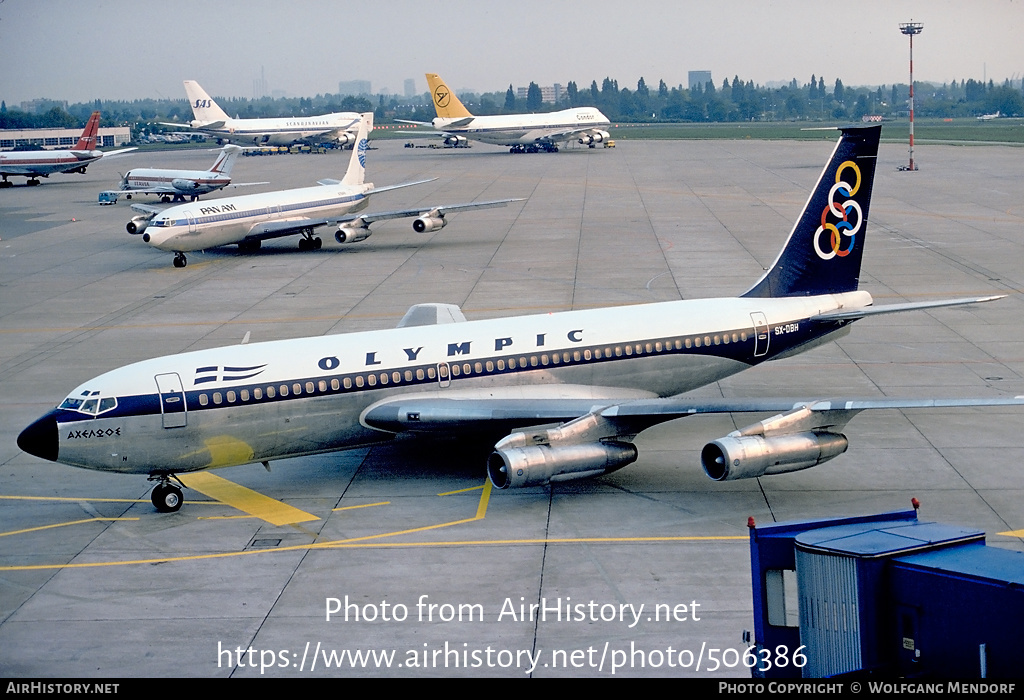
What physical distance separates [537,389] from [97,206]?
275 feet

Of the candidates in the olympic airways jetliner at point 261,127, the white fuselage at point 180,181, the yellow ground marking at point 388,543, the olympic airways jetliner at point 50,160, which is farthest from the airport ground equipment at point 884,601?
the olympic airways jetliner at point 261,127

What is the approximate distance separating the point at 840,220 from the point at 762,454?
11.0 meters

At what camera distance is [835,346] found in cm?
4034

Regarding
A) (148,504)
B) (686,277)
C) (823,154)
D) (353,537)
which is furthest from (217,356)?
(823,154)

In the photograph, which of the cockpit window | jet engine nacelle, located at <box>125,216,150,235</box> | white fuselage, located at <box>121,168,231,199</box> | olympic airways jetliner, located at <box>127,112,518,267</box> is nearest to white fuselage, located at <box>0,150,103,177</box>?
white fuselage, located at <box>121,168,231,199</box>

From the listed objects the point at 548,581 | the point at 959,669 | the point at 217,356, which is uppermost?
the point at 217,356

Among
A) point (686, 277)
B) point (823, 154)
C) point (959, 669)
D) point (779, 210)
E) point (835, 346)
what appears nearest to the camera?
point (959, 669)

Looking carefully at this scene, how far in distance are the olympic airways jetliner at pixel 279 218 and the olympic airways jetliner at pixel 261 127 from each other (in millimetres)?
99852

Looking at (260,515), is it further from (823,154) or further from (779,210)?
(823,154)

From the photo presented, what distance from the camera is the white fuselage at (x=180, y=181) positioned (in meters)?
95.3

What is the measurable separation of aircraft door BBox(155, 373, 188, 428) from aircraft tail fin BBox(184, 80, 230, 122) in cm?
14289

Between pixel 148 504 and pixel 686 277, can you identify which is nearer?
pixel 148 504

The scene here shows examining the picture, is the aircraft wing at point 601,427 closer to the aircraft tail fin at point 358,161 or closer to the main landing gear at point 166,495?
the main landing gear at point 166,495

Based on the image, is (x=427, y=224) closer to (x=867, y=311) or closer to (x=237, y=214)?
(x=237, y=214)
